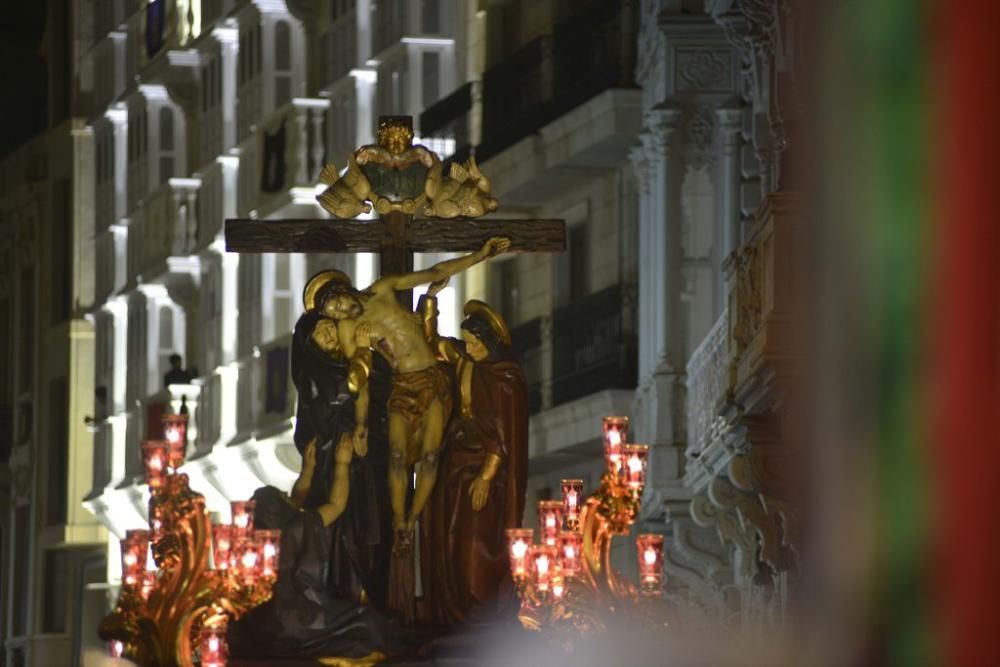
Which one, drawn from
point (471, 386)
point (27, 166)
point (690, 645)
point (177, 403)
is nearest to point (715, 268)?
point (471, 386)

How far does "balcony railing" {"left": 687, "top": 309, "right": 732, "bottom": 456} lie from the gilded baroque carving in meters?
2.51

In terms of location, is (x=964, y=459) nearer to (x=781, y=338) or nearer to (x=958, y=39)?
(x=958, y=39)

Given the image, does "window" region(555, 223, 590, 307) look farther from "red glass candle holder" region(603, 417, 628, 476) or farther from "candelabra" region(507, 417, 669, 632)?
"red glass candle holder" region(603, 417, 628, 476)

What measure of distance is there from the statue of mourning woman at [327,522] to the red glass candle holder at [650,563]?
156 centimetres

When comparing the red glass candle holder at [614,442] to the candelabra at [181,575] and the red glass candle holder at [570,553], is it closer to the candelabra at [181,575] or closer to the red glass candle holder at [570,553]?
the red glass candle holder at [570,553]

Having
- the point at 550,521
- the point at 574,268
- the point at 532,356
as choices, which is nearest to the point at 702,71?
the point at 532,356

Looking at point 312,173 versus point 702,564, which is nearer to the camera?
point 702,564

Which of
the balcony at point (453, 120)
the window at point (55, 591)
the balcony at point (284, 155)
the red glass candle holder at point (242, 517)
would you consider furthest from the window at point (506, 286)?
the window at point (55, 591)

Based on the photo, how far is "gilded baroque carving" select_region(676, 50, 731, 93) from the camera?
24281 mm

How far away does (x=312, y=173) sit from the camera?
119 ft

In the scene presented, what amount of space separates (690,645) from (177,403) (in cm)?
2805

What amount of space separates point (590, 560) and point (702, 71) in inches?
332

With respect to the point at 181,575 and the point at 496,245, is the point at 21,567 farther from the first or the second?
the point at 181,575

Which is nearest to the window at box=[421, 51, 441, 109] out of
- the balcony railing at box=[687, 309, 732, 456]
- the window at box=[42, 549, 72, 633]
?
the balcony railing at box=[687, 309, 732, 456]
